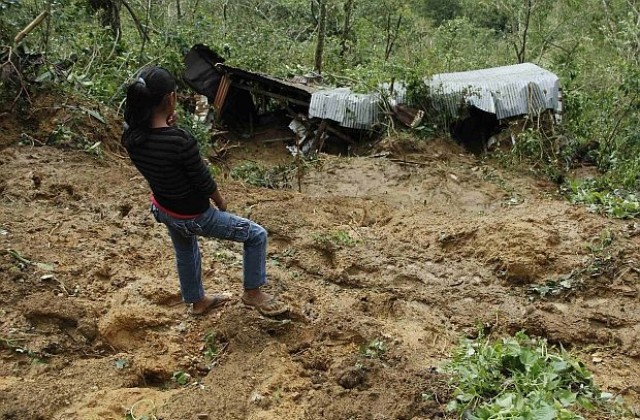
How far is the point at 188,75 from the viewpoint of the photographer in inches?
413

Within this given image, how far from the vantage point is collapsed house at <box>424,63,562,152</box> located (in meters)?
9.39

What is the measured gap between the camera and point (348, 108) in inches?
379

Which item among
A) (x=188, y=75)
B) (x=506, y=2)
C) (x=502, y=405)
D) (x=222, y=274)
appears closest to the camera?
(x=502, y=405)

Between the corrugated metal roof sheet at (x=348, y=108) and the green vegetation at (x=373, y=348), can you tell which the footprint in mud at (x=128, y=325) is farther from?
the corrugated metal roof sheet at (x=348, y=108)

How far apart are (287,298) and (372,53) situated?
11.4 meters

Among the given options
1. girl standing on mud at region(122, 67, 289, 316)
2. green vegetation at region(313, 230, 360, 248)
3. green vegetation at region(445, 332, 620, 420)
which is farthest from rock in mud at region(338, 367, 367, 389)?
green vegetation at region(313, 230, 360, 248)

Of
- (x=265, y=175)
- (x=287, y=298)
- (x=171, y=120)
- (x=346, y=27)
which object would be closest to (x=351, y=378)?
(x=287, y=298)

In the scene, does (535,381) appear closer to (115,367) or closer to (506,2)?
(115,367)

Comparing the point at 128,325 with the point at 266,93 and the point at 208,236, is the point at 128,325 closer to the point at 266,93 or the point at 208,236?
the point at 208,236

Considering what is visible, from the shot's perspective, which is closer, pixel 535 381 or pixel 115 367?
pixel 535 381

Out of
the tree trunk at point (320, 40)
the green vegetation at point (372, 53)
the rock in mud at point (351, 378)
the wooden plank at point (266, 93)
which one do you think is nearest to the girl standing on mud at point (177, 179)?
the rock in mud at point (351, 378)

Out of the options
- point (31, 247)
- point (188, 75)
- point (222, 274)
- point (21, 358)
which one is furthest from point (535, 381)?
point (188, 75)

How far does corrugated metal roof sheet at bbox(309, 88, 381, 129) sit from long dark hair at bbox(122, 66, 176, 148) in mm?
6545

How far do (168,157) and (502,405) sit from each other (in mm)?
1925
